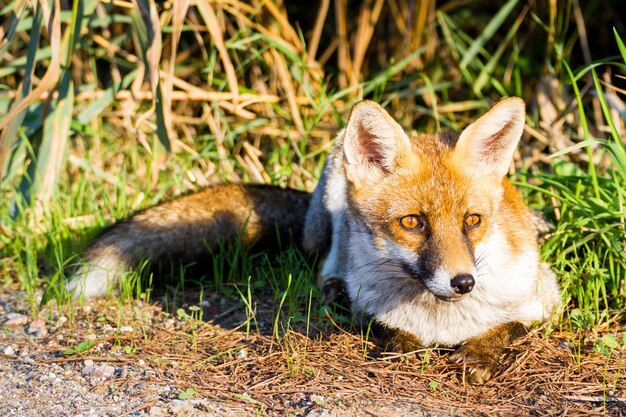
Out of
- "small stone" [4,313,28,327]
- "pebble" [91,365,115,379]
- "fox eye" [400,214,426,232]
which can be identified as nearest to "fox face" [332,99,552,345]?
"fox eye" [400,214,426,232]

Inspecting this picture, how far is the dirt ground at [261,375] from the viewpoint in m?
3.07

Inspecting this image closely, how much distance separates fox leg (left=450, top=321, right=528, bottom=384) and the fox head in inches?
14.8

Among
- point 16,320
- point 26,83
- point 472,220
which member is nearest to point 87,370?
point 16,320

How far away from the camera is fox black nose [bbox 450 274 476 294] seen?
3006 mm

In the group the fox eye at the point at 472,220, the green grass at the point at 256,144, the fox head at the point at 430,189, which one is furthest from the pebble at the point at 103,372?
the fox eye at the point at 472,220

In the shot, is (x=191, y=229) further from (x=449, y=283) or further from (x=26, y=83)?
(x=449, y=283)

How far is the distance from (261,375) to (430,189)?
1.12 metres

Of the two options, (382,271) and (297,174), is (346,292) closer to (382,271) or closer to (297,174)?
(382,271)

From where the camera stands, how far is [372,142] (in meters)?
3.54

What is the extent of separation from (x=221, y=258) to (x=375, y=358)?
4.25 feet

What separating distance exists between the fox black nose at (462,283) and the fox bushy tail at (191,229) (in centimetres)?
183

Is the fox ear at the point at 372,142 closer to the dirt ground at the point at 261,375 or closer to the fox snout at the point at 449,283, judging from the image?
the fox snout at the point at 449,283

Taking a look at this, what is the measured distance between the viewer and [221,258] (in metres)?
4.45

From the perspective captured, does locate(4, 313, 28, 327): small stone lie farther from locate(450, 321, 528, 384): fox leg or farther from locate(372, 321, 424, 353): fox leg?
locate(450, 321, 528, 384): fox leg
